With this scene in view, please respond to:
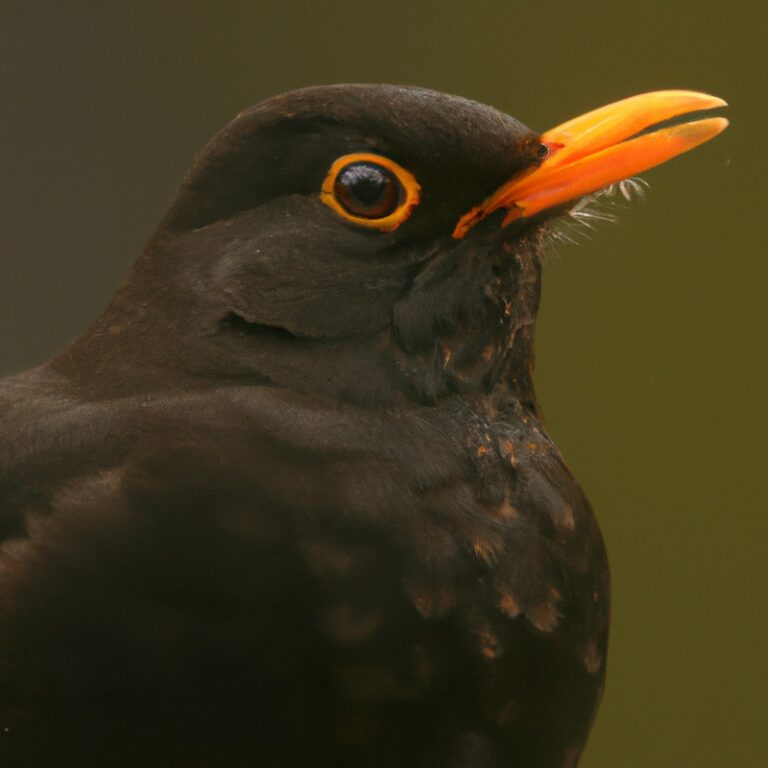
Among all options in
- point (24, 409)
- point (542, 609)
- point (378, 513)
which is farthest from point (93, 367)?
point (542, 609)

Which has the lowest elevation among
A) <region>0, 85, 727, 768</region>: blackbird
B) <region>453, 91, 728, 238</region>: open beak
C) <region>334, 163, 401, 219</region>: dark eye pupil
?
A: <region>0, 85, 727, 768</region>: blackbird

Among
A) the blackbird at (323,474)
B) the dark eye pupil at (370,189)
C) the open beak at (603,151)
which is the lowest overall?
the blackbird at (323,474)

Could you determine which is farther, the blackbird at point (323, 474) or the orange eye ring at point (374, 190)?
the orange eye ring at point (374, 190)

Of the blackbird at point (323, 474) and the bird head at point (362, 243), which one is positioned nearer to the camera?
the blackbird at point (323, 474)

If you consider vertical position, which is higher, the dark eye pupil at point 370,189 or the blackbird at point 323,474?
the dark eye pupil at point 370,189

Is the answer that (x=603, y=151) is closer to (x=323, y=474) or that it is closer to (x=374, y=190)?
(x=374, y=190)

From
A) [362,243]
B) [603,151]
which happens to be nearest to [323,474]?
[362,243]
